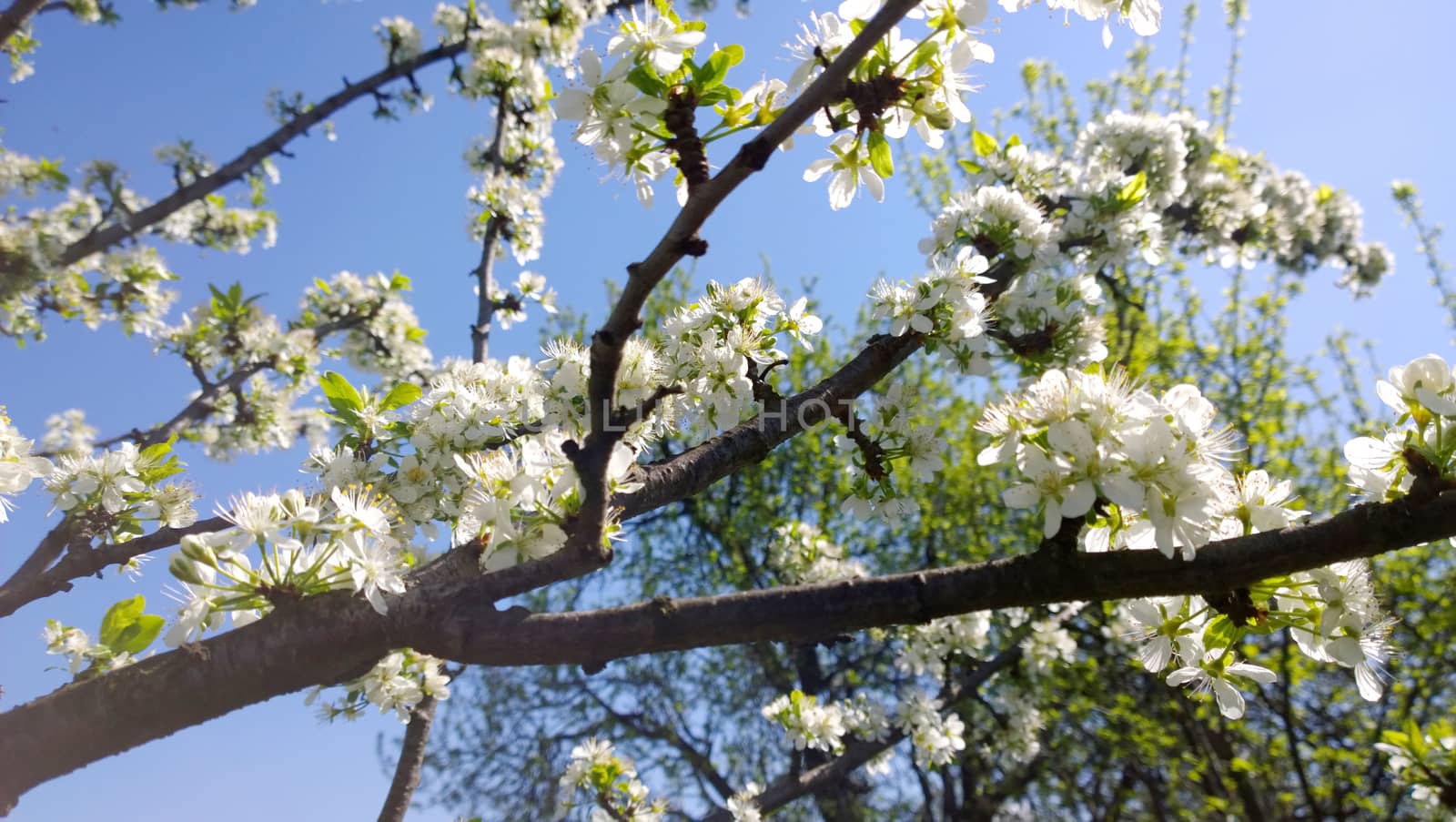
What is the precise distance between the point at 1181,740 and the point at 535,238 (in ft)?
23.8

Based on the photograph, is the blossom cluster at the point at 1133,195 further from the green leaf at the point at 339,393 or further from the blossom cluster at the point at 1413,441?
the green leaf at the point at 339,393

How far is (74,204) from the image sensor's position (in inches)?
233

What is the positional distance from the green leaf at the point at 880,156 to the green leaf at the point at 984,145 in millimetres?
2286

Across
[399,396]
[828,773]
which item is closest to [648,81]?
[399,396]

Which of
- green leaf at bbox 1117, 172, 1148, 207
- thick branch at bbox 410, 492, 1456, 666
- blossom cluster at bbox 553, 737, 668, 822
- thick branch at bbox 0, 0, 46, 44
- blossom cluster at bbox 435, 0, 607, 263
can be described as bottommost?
blossom cluster at bbox 553, 737, 668, 822

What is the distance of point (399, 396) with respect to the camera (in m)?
2.47

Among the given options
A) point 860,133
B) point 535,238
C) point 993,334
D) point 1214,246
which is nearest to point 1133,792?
point 1214,246

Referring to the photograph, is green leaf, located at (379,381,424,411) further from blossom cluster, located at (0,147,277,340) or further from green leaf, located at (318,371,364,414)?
blossom cluster, located at (0,147,277,340)

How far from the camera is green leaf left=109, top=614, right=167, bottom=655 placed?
203cm

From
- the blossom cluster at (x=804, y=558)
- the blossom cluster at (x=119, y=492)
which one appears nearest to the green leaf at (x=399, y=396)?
the blossom cluster at (x=119, y=492)

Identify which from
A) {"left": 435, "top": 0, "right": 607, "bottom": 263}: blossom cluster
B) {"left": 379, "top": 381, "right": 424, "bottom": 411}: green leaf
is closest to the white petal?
{"left": 379, "top": 381, "right": 424, "bottom": 411}: green leaf

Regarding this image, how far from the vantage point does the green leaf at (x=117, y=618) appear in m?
2.01

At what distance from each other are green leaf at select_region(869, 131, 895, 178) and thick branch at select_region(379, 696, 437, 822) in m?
2.66

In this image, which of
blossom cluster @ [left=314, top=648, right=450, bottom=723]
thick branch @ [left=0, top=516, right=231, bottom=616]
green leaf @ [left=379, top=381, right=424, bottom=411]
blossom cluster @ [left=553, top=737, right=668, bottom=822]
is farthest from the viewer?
blossom cluster @ [left=553, top=737, right=668, bottom=822]
